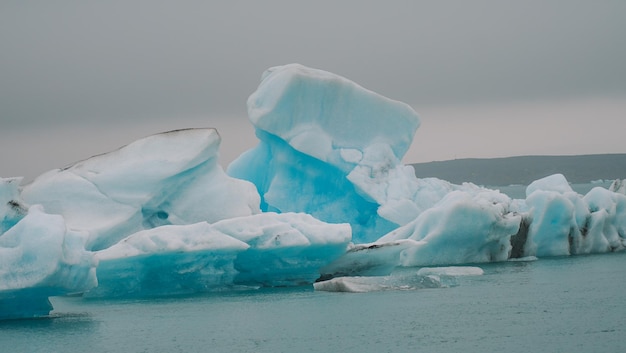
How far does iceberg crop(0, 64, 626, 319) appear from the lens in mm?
16078

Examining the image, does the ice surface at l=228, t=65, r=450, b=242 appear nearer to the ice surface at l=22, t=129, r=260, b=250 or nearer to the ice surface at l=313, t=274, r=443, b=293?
the ice surface at l=22, t=129, r=260, b=250

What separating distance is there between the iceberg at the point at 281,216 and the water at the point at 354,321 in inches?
21.9

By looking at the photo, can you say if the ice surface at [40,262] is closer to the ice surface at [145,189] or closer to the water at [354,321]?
the water at [354,321]

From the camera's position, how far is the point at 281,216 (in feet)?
59.8

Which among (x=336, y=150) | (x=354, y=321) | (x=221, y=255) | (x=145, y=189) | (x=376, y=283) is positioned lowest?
(x=354, y=321)

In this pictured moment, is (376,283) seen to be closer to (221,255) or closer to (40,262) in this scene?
(221,255)

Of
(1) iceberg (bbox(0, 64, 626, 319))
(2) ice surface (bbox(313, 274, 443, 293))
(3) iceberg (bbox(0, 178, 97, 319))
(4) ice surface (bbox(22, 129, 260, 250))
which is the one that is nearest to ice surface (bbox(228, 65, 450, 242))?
(1) iceberg (bbox(0, 64, 626, 319))

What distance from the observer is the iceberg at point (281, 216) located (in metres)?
16.1

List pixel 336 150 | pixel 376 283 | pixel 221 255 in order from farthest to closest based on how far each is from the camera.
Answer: pixel 336 150
pixel 376 283
pixel 221 255

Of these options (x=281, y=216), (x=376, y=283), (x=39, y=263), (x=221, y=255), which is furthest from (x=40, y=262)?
(x=376, y=283)

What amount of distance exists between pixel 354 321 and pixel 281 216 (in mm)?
3506

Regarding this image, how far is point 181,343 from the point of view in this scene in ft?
45.7

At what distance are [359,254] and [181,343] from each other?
18.5ft

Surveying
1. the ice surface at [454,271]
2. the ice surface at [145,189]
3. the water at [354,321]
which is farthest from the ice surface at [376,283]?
the ice surface at [145,189]
